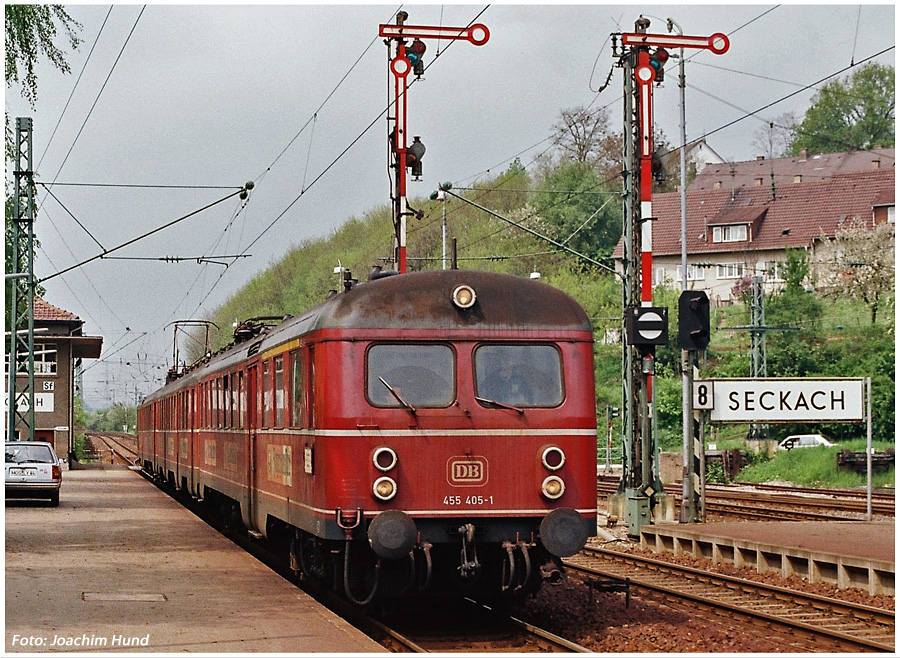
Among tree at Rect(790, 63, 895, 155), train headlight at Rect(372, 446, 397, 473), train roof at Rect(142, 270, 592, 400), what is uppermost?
tree at Rect(790, 63, 895, 155)

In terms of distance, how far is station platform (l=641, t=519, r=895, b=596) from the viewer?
1366 centimetres

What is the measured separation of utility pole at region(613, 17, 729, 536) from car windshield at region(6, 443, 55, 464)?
11883mm

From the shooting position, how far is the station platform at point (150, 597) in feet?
32.7

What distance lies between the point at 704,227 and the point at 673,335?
64.4ft

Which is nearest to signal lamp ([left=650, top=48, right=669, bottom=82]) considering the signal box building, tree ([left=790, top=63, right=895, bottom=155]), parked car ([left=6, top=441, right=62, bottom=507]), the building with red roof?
parked car ([left=6, top=441, right=62, bottom=507])

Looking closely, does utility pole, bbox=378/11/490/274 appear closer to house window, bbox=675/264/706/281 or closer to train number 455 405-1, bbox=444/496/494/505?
train number 455 405-1, bbox=444/496/494/505

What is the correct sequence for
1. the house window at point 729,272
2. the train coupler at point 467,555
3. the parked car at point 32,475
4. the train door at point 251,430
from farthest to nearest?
the house window at point 729,272 → the parked car at point 32,475 → the train door at point 251,430 → the train coupler at point 467,555

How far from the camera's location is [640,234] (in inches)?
774

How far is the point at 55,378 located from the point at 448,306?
4824cm

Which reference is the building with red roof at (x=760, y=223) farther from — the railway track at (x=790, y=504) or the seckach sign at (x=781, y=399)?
the seckach sign at (x=781, y=399)

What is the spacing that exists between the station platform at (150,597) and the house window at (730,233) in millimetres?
53982

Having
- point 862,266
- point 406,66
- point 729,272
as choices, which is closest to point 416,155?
point 406,66

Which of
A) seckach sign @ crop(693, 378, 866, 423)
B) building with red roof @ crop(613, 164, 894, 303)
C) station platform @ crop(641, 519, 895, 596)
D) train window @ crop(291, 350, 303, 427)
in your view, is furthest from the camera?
building with red roof @ crop(613, 164, 894, 303)

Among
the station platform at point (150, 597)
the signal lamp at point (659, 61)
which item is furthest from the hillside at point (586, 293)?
the station platform at point (150, 597)
